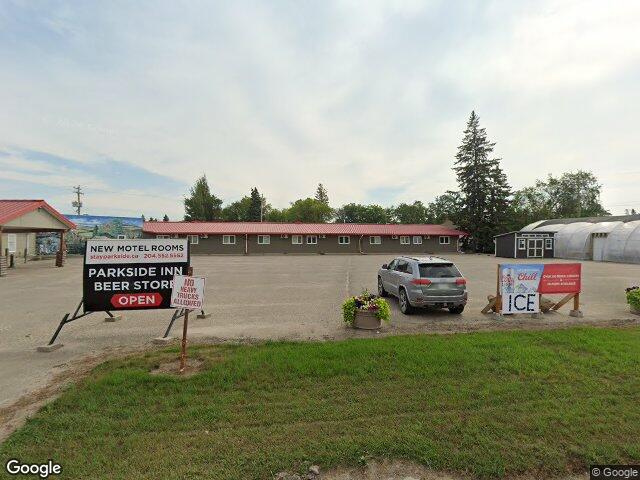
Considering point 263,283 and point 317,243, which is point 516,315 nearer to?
point 263,283

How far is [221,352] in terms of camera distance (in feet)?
20.6

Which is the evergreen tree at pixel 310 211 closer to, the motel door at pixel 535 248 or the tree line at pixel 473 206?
the tree line at pixel 473 206

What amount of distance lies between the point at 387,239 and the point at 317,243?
347 inches

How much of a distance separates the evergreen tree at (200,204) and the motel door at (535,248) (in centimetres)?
5318

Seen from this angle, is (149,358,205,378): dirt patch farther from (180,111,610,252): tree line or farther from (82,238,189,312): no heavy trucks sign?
(180,111,610,252): tree line

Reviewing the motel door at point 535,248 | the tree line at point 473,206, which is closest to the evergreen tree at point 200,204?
the tree line at point 473,206

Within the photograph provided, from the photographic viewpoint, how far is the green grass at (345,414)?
3.29 meters

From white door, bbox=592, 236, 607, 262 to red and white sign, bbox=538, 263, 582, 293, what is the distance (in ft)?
100

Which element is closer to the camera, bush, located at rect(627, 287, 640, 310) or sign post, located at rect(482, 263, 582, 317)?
sign post, located at rect(482, 263, 582, 317)

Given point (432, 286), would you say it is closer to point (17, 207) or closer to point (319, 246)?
point (17, 207)

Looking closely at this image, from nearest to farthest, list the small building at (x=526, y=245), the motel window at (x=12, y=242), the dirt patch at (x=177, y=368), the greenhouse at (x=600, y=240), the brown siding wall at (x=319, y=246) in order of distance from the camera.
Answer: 1. the dirt patch at (x=177, y=368)
2. the greenhouse at (x=600, y=240)
3. the motel window at (x=12, y=242)
4. the small building at (x=526, y=245)
5. the brown siding wall at (x=319, y=246)

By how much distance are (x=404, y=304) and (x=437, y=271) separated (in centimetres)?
138

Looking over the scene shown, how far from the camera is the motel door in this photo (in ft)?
119

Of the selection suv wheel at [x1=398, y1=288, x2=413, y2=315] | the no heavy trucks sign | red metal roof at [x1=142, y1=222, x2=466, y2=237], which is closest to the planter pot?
suv wheel at [x1=398, y1=288, x2=413, y2=315]
